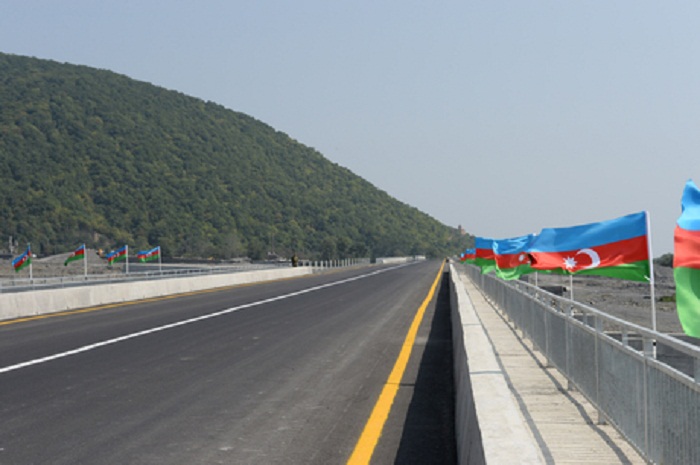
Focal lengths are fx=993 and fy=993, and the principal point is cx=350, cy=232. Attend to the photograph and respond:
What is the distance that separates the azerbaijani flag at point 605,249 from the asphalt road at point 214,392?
2161 mm

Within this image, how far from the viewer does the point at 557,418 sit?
8.29 meters

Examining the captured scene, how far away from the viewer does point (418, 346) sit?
17.3 meters

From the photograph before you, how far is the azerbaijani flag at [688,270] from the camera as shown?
5.83 metres

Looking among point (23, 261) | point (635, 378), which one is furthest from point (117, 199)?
point (635, 378)

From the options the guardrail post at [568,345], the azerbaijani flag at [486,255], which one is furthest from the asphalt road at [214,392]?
the azerbaijani flag at [486,255]

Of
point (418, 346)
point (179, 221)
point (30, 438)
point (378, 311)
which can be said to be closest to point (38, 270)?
point (179, 221)

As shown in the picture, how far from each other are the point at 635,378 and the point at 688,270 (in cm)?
103

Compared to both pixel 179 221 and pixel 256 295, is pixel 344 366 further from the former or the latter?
pixel 179 221

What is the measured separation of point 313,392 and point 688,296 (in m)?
6.34

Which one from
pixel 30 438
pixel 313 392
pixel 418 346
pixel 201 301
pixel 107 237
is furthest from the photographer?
pixel 107 237

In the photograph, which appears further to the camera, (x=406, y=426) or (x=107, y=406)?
(x=107, y=406)

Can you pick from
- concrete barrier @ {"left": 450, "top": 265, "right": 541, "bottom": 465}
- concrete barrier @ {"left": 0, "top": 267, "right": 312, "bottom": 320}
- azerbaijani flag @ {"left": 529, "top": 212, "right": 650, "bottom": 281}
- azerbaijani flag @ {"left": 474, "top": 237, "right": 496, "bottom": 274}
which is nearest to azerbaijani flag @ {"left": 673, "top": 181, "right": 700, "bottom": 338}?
concrete barrier @ {"left": 450, "top": 265, "right": 541, "bottom": 465}

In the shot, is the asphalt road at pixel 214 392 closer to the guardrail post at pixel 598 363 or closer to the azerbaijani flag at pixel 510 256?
the guardrail post at pixel 598 363

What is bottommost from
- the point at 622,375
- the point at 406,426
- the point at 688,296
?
the point at 406,426
